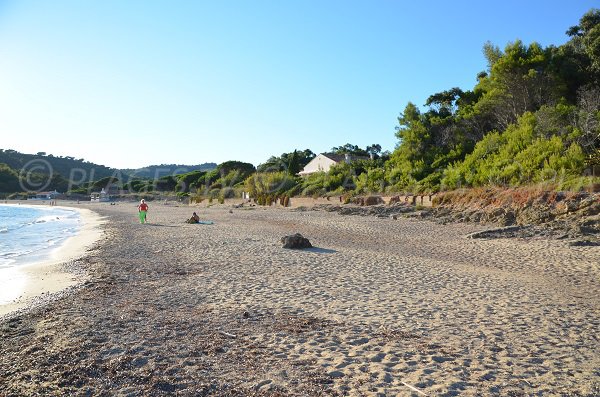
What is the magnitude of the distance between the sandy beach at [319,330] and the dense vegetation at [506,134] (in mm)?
12365

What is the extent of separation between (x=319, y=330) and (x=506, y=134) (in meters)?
25.1

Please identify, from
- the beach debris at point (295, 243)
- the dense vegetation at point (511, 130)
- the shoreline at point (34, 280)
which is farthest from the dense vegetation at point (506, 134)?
the shoreline at point (34, 280)

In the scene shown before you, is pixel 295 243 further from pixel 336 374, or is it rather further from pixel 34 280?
pixel 336 374

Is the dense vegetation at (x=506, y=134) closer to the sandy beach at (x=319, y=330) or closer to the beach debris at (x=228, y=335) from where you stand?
the sandy beach at (x=319, y=330)

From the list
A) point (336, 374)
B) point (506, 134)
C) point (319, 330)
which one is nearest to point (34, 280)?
point (319, 330)

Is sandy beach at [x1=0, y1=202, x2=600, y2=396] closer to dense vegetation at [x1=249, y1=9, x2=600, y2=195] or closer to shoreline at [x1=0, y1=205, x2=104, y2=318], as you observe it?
shoreline at [x1=0, y1=205, x2=104, y2=318]

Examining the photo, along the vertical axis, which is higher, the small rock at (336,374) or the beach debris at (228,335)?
the small rock at (336,374)

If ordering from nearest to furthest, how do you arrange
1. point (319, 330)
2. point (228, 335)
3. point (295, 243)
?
point (228, 335) → point (319, 330) → point (295, 243)

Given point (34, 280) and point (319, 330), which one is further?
point (34, 280)

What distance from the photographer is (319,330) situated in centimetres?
A: 514

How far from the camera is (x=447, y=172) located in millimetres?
27250

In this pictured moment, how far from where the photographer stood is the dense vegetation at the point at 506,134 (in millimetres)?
21016

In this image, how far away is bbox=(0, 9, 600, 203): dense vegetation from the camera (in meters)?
21.0

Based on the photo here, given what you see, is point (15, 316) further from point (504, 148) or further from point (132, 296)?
point (504, 148)
